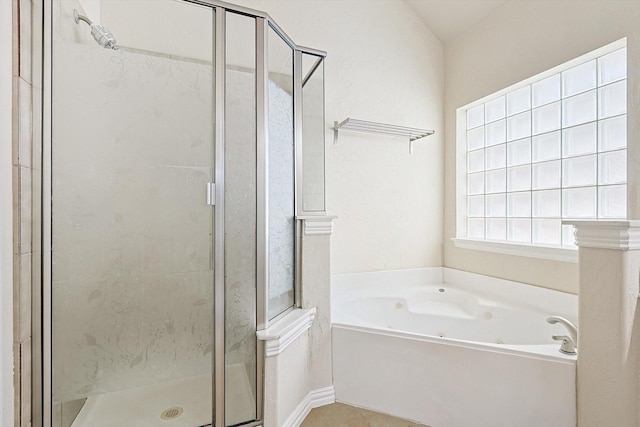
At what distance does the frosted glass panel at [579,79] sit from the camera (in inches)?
67.4

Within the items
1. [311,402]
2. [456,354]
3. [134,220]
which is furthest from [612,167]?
[134,220]

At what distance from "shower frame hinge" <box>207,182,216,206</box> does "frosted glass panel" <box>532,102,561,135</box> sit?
204 cm

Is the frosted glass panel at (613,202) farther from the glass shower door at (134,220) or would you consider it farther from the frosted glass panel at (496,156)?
the glass shower door at (134,220)

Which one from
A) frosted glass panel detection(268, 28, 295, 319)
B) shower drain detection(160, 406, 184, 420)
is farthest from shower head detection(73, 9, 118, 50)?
shower drain detection(160, 406, 184, 420)

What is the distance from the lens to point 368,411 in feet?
5.26

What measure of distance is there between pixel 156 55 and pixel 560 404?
2.34 m

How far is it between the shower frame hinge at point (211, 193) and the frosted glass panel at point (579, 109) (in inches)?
81.0

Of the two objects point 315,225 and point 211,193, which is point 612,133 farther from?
point 211,193

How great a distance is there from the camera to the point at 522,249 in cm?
197

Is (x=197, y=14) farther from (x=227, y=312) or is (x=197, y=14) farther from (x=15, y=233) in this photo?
(x=227, y=312)

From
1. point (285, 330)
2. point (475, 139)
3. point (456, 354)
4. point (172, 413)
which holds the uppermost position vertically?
point (475, 139)

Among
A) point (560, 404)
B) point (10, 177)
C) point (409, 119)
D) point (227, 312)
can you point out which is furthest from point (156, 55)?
point (560, 404)

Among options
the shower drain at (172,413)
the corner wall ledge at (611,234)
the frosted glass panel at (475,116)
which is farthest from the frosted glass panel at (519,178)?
the shower drain at (172,413)

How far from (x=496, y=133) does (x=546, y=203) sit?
2.11ft
